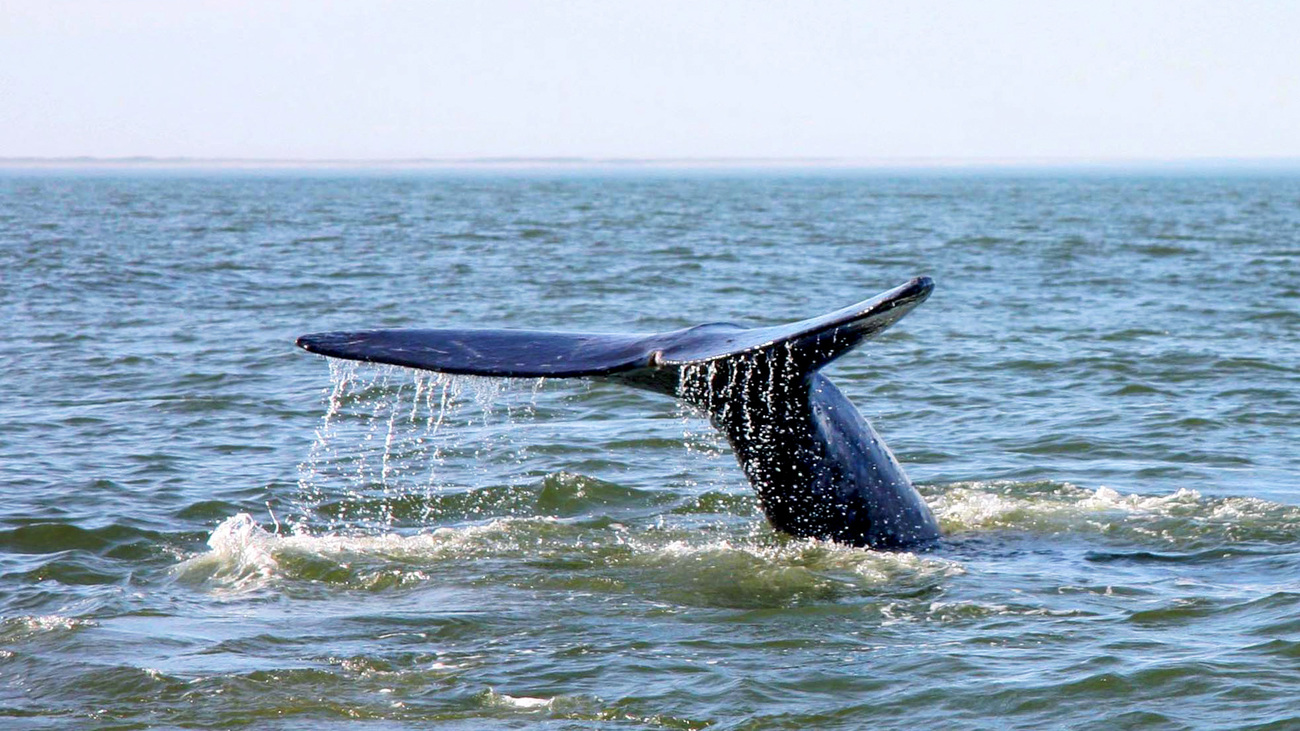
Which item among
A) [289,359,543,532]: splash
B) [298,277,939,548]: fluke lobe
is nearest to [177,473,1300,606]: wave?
[298,277,939,548]: fluke lobe

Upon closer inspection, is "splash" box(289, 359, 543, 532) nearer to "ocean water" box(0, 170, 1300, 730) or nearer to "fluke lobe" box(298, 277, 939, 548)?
"ocean water" box(0, 170, 1300, 730)

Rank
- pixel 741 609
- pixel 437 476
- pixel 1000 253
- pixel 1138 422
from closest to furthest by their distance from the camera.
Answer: pixel 741 609 → pixel 437 476 → pixel 1138 422 → pixel 1000 253

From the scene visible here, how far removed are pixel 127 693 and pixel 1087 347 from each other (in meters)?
12.6

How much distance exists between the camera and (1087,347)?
16.9 metres

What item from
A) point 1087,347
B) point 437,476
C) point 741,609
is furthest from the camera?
point 1087,347

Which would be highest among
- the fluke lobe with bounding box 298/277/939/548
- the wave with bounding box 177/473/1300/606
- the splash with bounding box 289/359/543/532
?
the fluke lobe with bounding box 298/277/939/548

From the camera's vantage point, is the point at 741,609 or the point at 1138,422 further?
the point at 1138,422

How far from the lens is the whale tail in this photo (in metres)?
6.06

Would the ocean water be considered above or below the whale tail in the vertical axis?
below

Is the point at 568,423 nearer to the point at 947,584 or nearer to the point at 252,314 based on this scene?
the point at 947,584

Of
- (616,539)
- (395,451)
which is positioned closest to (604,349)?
(616,539)

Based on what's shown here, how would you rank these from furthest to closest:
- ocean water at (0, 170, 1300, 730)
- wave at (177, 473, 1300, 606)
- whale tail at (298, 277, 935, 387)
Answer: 1. wave at (177, 473, 1300, 606)
2. ocean water at (0, 170, 1300, 730)
3. whale tail at (298, 277, 935, 387)

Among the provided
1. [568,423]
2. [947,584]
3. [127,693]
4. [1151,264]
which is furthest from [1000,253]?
[127,693]

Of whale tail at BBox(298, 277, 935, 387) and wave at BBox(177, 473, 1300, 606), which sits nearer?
whale tail at BBox(298, 277, 935, 387)
